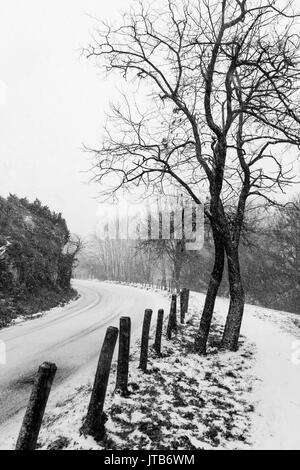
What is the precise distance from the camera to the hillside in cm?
1529

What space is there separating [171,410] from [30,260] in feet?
45.5

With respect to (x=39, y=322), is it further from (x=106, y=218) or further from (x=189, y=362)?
(x=106, y=218)

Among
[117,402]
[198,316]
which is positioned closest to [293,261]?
[198,316]

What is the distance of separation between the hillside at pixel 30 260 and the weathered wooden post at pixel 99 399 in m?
8.47

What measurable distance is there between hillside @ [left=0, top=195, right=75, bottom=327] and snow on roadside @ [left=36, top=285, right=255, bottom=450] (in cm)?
730

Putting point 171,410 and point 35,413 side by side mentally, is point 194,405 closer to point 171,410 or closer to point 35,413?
point 171,410

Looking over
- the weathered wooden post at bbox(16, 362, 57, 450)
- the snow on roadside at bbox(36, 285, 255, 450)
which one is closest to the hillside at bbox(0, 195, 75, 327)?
the snow on roadside at bbox(36, 285, 255, 450)

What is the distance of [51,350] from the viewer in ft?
29.9

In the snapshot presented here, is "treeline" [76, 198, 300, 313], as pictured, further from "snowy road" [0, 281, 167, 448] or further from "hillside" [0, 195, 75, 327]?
"snowy road" [0, 281, 167, 448]

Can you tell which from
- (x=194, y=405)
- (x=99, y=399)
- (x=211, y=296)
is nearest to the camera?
(x=99, y=399)

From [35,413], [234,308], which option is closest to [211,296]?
[234,308]

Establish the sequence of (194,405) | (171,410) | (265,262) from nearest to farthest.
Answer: (171,410) < (194,405) < (265,262)

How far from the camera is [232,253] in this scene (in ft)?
31.1
